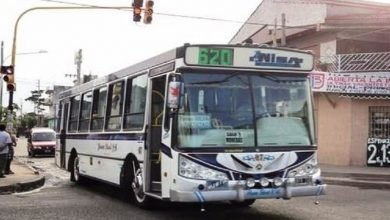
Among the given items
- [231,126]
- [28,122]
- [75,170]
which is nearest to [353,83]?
[75,170]

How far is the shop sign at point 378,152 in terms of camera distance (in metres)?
23.6

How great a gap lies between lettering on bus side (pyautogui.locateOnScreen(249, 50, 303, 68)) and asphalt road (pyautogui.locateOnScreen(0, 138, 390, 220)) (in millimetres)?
2545

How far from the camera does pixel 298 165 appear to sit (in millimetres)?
9773

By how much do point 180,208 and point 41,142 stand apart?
2506cm

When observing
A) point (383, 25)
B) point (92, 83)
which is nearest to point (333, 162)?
point (383, 25)

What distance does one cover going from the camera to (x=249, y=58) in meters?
9.92

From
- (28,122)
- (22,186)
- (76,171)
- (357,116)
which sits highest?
(28,122)

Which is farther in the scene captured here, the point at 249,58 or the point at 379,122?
the point at 379,122

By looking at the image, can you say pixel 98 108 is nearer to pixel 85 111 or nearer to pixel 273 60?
pixel 85 111

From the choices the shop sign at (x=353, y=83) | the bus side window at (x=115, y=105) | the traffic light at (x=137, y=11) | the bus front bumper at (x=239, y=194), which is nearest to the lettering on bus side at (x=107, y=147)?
the bus side window at (x=115, y=105)

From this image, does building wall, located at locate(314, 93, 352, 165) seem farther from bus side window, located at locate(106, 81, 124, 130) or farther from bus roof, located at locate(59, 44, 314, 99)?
bus roof, located at locate(59, 44, 314, 99)

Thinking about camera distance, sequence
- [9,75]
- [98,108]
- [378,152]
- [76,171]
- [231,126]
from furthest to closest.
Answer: [378,152] < [9,75] < [76,171] < [98,108] < [231,126]

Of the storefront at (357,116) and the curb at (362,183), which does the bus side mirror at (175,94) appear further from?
the storefront at (357,116)

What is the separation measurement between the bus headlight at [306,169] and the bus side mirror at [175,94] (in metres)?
2.05
